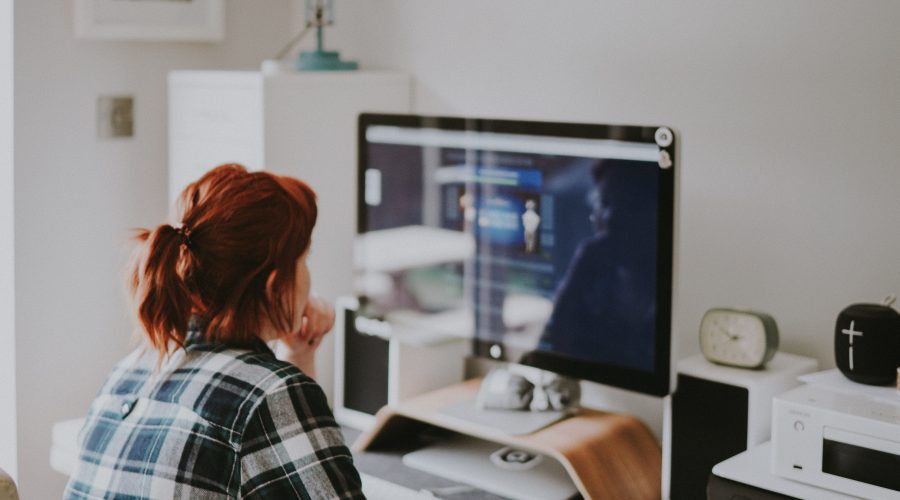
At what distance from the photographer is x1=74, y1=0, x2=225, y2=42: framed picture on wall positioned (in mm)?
2668

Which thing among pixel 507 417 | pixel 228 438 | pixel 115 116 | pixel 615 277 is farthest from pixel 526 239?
pixel 115 116

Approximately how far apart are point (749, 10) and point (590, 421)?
87 centimetres

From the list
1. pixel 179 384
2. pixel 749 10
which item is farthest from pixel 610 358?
pixel 179 384

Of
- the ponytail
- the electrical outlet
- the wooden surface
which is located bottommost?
the wooden surface

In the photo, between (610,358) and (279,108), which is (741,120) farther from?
(279,108)

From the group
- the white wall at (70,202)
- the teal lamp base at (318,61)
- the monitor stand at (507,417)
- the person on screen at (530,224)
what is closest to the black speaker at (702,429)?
the monitor stand at (507,417)

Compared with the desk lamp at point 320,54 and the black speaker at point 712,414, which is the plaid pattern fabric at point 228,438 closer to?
the black speaker at point 712,414

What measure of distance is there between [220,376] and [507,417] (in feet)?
2.88

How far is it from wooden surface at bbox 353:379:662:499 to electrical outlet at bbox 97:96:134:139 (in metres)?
1.00

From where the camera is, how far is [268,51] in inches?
122

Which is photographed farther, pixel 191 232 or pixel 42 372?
pixel 42 372

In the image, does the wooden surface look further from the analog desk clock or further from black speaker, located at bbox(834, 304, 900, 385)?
black speaker, located at bbox(834, 304, 900, 385)

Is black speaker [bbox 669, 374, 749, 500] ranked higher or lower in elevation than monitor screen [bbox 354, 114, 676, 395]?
lower

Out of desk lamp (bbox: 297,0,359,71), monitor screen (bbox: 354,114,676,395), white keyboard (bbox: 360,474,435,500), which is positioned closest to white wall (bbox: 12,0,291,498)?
desk lamp (bbox: 297,0,359,71)
